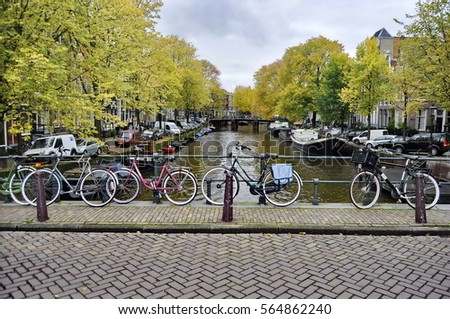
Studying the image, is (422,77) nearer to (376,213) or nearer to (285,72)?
(376,213)

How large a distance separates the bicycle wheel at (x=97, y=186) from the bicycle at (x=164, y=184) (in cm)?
24

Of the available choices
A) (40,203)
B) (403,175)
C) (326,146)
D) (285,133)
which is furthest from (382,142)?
(40,203)

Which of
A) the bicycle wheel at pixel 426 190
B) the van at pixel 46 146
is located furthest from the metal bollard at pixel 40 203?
the van at pixel 46 146

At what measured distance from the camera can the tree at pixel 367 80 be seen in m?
32.6

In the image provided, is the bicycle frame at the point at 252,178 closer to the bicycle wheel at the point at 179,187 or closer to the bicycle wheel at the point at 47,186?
the bicycle wheel at the point at 179,187

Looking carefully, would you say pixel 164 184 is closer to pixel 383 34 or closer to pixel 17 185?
pixel 17 185

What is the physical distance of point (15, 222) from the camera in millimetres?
6938

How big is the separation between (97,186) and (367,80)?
30462mm

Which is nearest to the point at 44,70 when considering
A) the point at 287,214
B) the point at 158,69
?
the point at 287,214

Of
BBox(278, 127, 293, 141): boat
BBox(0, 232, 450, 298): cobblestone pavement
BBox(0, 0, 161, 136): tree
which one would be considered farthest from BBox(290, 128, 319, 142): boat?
BBox(0, 232, 450, 298): cobblestone pavement

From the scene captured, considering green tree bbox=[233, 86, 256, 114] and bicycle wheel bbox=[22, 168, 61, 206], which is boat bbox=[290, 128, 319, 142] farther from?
green tree bbox=[233, 86, 256, 114]

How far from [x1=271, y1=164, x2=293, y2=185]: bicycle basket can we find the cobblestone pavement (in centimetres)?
197

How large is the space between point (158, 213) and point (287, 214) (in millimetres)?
2637

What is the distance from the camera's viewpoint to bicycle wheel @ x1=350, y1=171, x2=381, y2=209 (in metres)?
8.16
